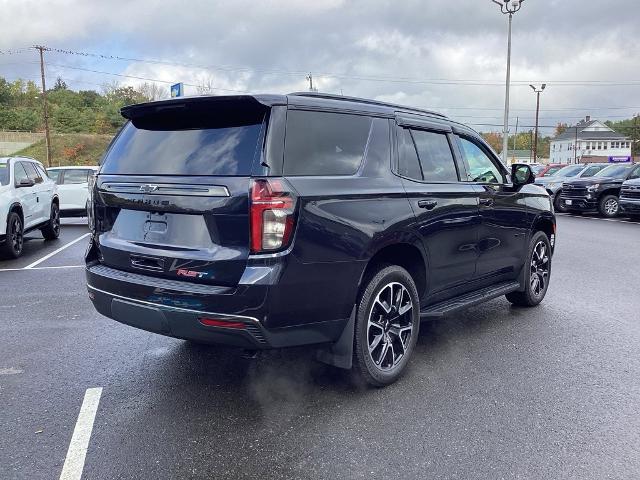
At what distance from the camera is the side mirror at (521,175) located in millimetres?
5539

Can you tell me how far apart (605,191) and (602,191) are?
3.5 inches

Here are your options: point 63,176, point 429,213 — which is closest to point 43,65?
point 63,176

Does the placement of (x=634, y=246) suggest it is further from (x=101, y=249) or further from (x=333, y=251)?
(x=101, y=249)

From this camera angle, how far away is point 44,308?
20.2 ft

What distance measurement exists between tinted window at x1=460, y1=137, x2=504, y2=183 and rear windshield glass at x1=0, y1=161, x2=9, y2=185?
27.0ft

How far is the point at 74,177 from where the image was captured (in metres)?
15.7

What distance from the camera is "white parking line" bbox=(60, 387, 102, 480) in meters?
2.87

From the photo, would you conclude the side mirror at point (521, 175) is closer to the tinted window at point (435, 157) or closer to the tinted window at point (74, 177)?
the tinted window at point (435, 157)

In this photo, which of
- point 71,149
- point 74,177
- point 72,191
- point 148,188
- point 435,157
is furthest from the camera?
A: point 71,149

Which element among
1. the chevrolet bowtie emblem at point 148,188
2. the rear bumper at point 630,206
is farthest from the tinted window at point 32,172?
the rear bumper at point 630,206

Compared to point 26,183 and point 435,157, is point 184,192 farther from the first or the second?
point 26,183

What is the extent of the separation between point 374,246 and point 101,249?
72.5 inches

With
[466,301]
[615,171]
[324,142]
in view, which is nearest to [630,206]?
[615,171]

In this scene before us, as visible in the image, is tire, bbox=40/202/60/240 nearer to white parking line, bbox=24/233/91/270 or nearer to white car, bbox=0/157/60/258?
white car, bbox=0/157/60/258
